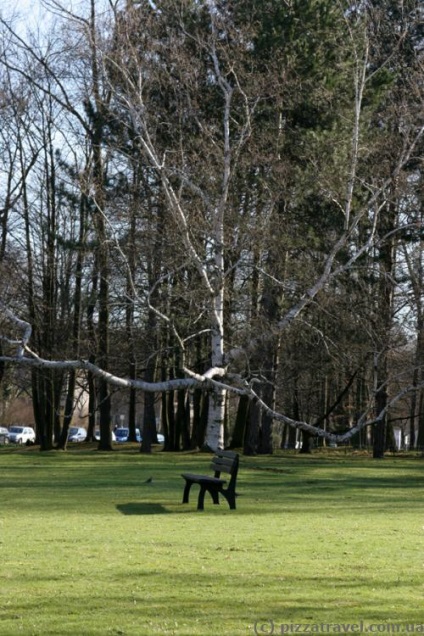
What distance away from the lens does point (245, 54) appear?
28984 mm

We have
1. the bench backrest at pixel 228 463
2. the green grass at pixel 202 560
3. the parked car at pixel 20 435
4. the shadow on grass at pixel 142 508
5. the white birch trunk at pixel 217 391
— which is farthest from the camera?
the parked car at pixel 20 435

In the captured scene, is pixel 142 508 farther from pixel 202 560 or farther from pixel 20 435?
pixel 20 435

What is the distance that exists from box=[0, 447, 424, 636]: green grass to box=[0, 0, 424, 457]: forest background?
14.4ft

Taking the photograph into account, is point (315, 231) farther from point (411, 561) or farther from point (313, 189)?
point (411, 561)

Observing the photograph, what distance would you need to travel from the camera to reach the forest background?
24797mm

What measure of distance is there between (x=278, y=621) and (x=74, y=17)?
21.8m

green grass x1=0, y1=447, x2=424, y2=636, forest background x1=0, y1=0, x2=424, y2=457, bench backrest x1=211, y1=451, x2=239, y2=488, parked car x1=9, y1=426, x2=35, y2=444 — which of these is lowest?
green grass x1=0, y1=447, x2=424, y2=636

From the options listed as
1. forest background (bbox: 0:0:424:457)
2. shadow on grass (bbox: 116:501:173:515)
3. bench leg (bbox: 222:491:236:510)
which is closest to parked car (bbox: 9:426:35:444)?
forest background (bbox: 0:0:424:457)

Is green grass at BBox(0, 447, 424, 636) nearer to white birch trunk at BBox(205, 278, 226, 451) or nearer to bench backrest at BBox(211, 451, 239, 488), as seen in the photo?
bench backrest at BBox(211, 451, 239, 488)

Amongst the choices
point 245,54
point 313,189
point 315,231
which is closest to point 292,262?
point 315,231

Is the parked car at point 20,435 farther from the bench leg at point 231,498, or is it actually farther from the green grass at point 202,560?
the bench leg at point 231,498

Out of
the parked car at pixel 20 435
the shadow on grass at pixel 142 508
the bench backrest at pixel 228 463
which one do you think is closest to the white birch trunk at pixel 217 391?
the bench backrest at pixel 228 463

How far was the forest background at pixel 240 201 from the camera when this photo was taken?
24.8 meters

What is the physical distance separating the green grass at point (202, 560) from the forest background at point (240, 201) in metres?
4.38
